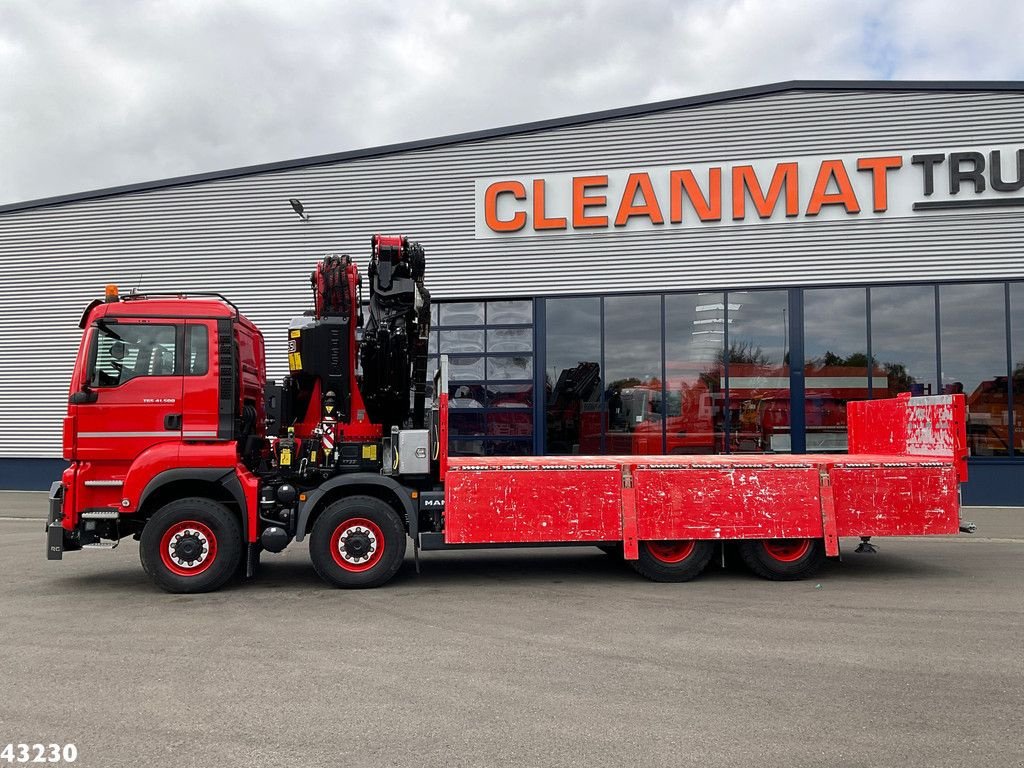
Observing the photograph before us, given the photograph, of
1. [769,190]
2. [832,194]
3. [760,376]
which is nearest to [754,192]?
[769,190]

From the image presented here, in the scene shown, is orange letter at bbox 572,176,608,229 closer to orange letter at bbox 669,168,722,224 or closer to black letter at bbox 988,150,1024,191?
orange letter at bbox 669,168,722,224

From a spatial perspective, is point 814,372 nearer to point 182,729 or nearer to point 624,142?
point 624,142

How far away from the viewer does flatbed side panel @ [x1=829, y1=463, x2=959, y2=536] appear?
830 cm

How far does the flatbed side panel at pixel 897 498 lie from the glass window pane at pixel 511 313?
951 cm

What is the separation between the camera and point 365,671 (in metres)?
5.36

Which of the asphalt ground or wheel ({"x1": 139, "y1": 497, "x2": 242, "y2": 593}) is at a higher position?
wheel ({"x1": 139, "y1": 497, "x2": 242, "y2": 593})

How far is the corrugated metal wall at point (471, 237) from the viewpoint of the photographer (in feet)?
51.6

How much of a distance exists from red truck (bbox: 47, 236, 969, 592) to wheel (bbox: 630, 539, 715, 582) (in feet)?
0.05

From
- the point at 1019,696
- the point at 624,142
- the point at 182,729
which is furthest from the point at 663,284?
the point at 182,729

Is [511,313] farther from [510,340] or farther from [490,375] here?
[490,375]

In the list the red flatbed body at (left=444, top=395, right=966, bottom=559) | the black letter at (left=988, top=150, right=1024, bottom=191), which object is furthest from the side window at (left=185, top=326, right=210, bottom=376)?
the black letter at (left=988, top=150, right=1024, bottom=191)

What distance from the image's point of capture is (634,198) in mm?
16609

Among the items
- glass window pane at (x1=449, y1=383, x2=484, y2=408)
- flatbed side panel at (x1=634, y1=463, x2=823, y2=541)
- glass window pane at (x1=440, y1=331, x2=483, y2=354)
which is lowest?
flatbed side panel at (x1=634, y1=463, x2=823, y2=541)

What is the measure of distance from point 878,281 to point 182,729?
1507cm
